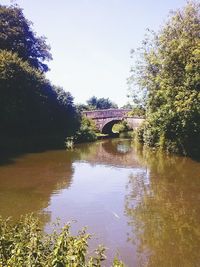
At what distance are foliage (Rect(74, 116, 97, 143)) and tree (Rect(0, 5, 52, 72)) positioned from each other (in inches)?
401

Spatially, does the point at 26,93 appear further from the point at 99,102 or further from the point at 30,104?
the point at 99,102

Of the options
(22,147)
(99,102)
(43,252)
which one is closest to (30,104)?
(22,147)

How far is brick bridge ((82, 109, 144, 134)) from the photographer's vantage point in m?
55.8

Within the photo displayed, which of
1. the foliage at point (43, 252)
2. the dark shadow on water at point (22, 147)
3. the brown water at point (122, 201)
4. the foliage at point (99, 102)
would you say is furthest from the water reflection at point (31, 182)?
the foliage at point (99, 102)

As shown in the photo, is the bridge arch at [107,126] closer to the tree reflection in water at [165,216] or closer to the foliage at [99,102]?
the tree reflection in water at [165,216]

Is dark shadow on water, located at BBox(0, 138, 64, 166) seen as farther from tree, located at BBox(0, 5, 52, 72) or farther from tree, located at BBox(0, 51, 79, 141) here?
tree, located at BBox(0, 5, 52, 72)

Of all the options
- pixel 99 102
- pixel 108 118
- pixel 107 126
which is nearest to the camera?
pixel 108 118

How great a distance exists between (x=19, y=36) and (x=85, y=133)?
14.4 meters

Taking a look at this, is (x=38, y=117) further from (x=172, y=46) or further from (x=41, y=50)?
(x=172, y=46)

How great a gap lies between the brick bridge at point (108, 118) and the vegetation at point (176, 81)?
20.7 metres

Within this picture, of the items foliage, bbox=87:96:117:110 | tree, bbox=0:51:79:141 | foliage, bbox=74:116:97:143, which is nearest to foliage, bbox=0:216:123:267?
tree, bbox=0:51:79:141

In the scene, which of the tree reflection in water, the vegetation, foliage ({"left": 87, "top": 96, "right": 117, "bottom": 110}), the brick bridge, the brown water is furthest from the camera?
foliage ({"left": 87, "top": 96, "right": 117, "bottom": 110})

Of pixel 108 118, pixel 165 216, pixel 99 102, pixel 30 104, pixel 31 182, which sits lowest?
pixel 165 216

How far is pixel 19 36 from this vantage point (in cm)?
4347
